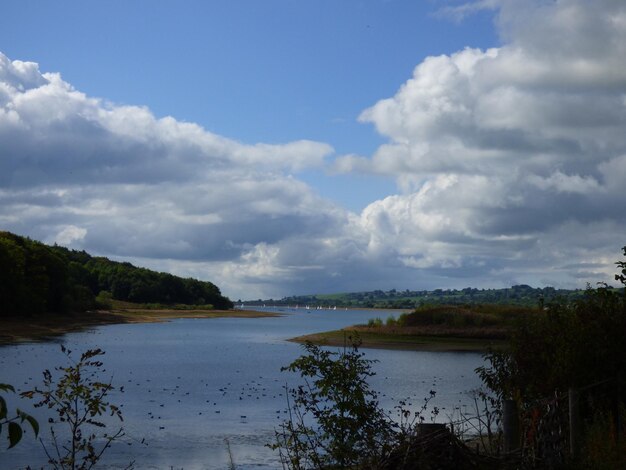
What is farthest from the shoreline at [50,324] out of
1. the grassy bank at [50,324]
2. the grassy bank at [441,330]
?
the grassy bank at [441,330]

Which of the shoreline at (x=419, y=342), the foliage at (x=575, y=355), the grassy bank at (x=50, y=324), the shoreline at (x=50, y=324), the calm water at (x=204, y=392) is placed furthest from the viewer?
the grassy bank at (x=50, y=324)

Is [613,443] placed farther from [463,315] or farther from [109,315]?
[109,315]

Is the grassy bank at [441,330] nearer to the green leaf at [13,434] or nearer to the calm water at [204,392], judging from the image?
the calm water at [204,392]

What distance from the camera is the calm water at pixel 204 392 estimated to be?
22625mm

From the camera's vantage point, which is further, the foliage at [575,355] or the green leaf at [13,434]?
the foliage at [575,355]

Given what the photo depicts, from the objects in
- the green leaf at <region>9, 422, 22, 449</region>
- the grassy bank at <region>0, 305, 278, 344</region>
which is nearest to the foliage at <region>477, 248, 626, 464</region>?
the green leaf at <region>9, 422, 22, 449</region>

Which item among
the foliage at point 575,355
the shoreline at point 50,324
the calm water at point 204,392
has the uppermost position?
the foliage at point 575,355

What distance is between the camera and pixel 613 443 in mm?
11516

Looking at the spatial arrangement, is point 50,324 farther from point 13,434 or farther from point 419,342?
point 13,434

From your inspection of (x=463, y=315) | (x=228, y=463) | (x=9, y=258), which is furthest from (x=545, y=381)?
(x=9, y=258)

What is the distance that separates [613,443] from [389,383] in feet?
103

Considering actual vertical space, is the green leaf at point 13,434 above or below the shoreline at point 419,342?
above

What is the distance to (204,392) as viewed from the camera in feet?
127

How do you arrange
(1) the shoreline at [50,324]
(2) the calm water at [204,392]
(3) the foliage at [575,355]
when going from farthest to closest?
1. (1) the shoreline at [50,324]
2. (2) the calm water at [204,392]
3. (3) the foliage at [575,355]
